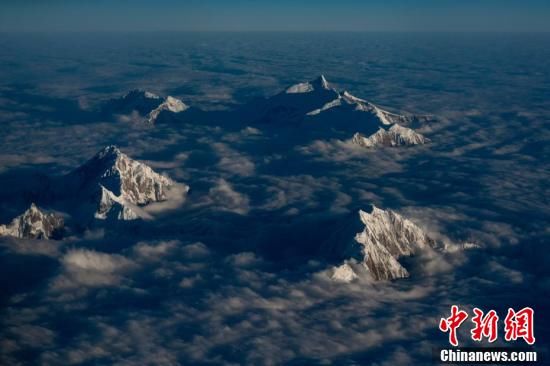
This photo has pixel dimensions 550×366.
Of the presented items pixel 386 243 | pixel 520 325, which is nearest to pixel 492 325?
pixel 520 325

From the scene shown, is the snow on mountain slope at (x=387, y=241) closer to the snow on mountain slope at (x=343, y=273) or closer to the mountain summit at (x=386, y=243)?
the mountain summit at (x=386, y=243)

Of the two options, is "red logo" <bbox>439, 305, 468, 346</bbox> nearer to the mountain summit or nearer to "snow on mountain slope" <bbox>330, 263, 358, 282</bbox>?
the mountain summit

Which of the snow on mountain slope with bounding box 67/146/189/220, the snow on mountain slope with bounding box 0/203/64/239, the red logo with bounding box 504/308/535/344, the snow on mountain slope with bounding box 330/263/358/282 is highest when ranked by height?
the snow on mountain slope with bounding box 67/146/189/220

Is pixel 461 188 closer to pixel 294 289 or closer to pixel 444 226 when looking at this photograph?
pixel 444 226

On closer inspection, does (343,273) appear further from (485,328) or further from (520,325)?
(520,325)
